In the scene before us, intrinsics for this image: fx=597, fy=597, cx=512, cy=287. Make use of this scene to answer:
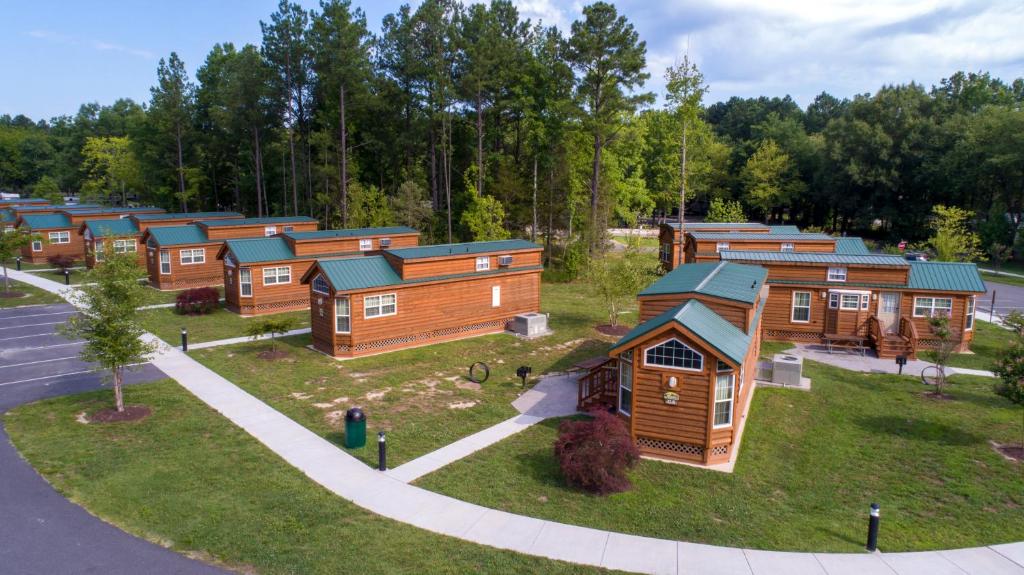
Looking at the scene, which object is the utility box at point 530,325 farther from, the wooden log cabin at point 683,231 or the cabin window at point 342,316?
the wooden log cabin at point 683,231

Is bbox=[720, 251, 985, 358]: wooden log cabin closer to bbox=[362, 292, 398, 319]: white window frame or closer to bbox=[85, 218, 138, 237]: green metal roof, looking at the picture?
bbox=[362, 292, 398, 319]: white window frame

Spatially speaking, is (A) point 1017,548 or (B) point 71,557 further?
(A) point 1017,548

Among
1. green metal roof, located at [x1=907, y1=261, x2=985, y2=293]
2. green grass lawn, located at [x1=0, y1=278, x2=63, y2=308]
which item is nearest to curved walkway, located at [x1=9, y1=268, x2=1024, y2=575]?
green metal roof, located at [x1=907, y1=261, x2=985, y2=293]


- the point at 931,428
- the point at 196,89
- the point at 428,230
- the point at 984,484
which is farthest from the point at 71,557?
the point at 196,89

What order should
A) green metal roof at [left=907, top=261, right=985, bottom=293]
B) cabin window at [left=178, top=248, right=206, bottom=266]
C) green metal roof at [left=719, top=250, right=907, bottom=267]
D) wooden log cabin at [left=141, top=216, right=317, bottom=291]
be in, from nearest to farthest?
1. green metal roof at [left=907, top=261, right=985, bottom=293]
2. green metal roof at [left=719, top=250, right=907, bottom=267]
3. wooden log cabin at [left=141, top=216, right=317, bottom=291]
4. cabin window at [left=178, top=248, right=206, bottom=266]

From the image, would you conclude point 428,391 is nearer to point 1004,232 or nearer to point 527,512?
point 527,512

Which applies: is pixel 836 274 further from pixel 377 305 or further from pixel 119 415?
pixel 119 415

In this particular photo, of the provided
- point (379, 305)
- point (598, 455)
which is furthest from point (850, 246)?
point (598, 455)
